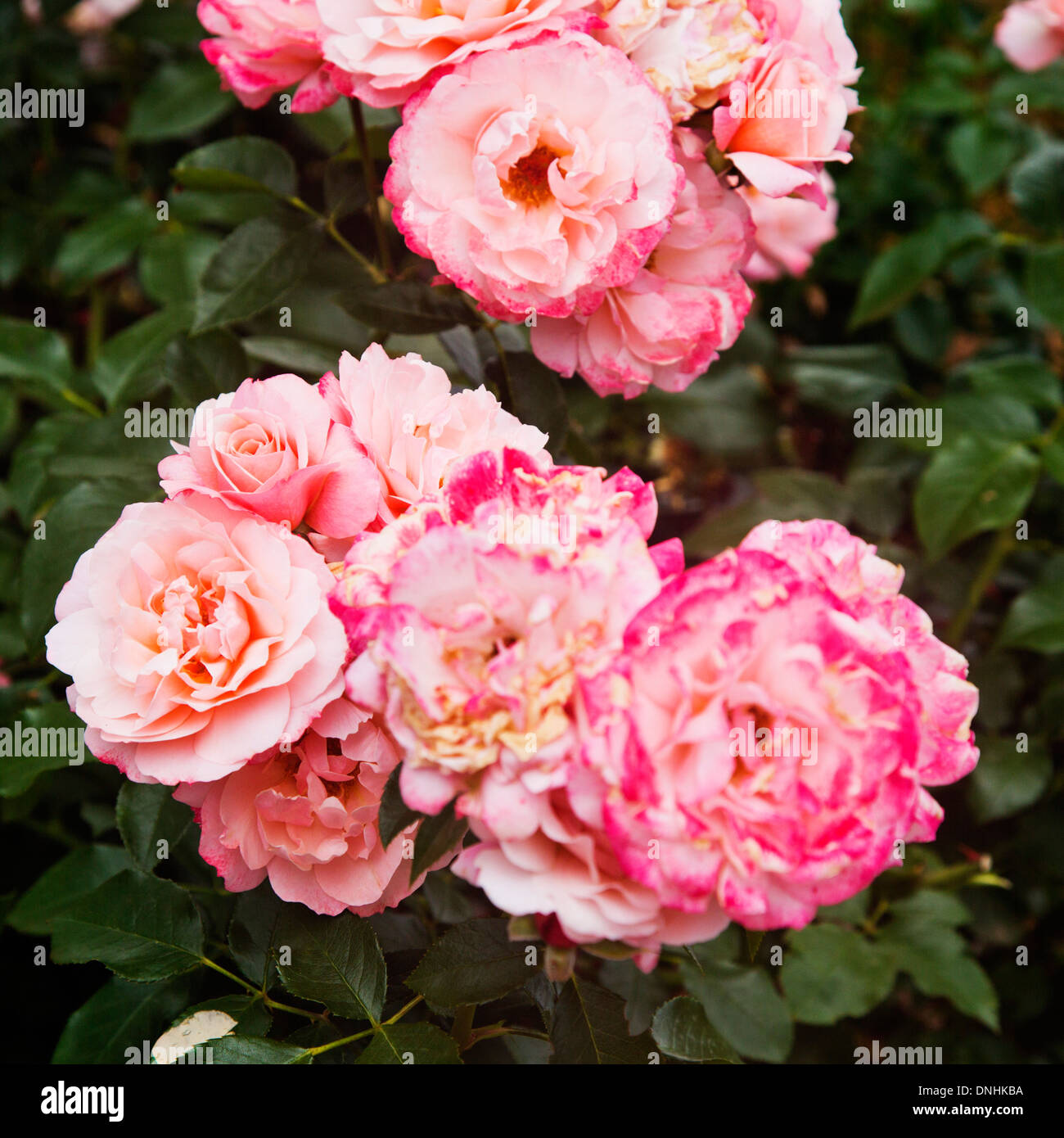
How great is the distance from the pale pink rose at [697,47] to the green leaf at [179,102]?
87 centimetres

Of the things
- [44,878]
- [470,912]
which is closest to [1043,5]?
[470,912]

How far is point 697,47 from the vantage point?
734 millimetres

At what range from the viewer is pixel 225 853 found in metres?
0.65

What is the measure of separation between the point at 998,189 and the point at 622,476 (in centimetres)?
184

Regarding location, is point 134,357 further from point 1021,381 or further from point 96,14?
point 1021,381

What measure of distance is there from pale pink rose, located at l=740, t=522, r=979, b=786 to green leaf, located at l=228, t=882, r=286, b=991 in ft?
1.51

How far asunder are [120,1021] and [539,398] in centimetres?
65

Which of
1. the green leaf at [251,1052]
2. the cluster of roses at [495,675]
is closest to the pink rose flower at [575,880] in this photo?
the cluster of roses at [495,675]

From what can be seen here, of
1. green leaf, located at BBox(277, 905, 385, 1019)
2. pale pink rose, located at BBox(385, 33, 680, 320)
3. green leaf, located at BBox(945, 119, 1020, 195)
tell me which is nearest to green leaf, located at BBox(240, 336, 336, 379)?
pale pink rose, located at BBox(385, 33, 680, 320)

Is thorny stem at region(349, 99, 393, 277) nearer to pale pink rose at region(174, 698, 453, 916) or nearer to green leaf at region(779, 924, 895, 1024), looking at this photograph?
pale pink rose at region(174, 698, 453, 916)

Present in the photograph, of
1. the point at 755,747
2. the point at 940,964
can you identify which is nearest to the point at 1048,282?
the point at 940,964

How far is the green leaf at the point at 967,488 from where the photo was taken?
1226mm

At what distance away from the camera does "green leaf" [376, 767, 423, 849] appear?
560mm

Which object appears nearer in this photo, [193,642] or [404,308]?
[193,642]
